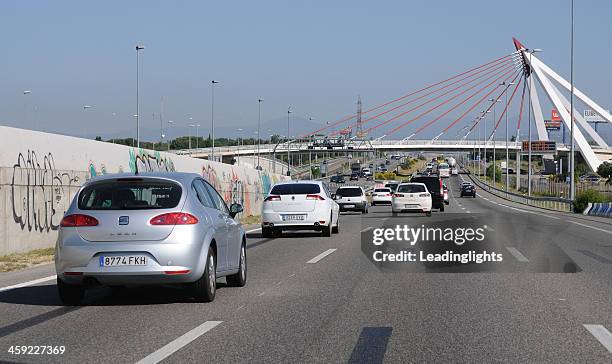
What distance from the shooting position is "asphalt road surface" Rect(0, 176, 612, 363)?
7.54 meters

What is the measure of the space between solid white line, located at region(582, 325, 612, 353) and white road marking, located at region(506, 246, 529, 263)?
7.65 meters

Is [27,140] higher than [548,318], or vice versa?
[27,140]

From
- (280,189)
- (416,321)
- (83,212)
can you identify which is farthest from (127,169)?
(416,321)

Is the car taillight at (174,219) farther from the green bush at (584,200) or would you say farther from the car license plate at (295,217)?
the green bush at (584,200)

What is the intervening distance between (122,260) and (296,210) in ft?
45.7

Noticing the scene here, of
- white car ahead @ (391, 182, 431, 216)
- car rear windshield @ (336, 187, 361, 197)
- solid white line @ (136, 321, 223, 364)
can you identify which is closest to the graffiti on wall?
solid white line @ (136, 321, 223, 364)

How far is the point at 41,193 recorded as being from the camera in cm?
1947

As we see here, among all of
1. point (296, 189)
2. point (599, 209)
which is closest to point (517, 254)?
point (296, 189)

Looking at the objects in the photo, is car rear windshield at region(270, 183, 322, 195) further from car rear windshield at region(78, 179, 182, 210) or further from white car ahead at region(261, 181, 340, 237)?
car rear windshield at region(78, 179, 182, 210)

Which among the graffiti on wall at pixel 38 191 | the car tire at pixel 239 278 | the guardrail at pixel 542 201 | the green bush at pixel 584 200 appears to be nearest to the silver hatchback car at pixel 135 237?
the car tire at pixel 239 278

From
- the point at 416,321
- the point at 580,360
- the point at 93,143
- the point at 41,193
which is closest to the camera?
the point at 580,360

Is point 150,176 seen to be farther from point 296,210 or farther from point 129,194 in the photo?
point 296,210

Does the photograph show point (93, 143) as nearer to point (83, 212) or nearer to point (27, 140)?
point (27, 140)

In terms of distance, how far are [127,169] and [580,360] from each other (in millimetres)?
21254
